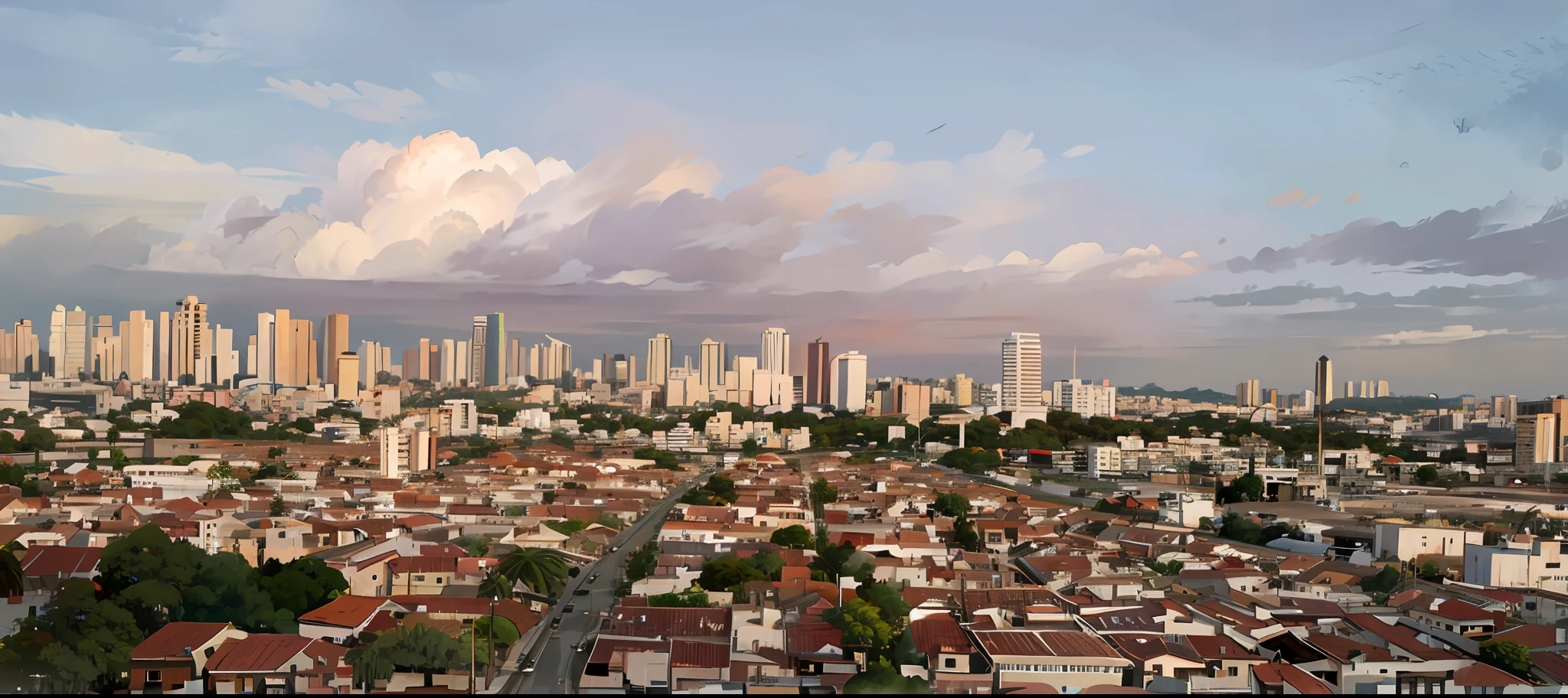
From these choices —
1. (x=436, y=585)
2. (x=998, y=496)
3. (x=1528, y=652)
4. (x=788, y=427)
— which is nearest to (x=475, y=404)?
(x=788, y=427)

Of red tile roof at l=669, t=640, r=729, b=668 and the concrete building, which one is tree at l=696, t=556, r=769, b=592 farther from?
the concrete building

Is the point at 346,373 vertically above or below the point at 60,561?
above

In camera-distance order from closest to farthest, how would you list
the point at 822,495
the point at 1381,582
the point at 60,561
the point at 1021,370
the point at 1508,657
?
1. the point at 1508,657
2. the point at 60,561
3. the point at 1381,582
4. the point at 822,495
5. the point at 1021,370

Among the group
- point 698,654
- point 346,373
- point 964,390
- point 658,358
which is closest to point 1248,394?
point 964,390

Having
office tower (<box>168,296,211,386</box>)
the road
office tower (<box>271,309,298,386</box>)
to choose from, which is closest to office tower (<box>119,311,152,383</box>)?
office tower (<box>168,296,211,386</box>)

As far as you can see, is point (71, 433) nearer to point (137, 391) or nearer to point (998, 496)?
point (137, 391)

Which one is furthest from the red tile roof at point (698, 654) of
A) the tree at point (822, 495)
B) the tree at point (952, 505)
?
the tree at point (822, 495)

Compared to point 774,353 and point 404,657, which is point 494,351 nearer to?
point 774,353

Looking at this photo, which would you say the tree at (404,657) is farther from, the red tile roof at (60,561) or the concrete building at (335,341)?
the concrete building at (335,341)
